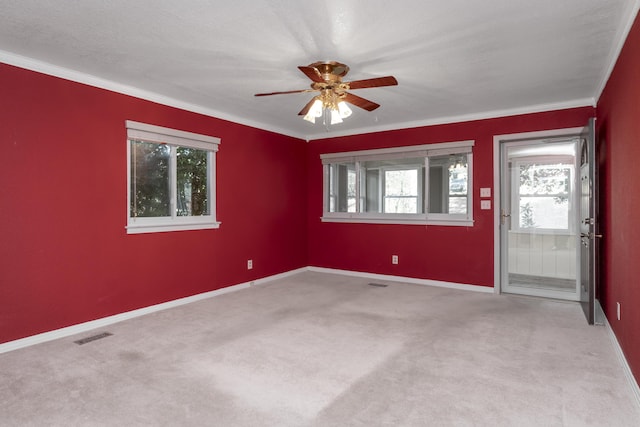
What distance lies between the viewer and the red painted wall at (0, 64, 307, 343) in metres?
2.97

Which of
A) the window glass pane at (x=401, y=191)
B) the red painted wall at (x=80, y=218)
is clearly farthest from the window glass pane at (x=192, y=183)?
the window glass pane at (x=401, y=191)

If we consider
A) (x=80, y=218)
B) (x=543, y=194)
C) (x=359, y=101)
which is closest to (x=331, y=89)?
(x=359, y=101)

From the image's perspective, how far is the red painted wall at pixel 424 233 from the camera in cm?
483

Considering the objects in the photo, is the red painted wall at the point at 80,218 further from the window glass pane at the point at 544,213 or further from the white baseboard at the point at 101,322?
the window glass pane at the point at 544,213

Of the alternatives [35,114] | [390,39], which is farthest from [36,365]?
[390,39]

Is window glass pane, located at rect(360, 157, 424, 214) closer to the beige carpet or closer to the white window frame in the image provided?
the beige carpet

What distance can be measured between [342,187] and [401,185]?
101 centimetres

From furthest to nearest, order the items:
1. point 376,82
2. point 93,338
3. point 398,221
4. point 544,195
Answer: point 398,221, point 544,195, point 93,338, point 376,82

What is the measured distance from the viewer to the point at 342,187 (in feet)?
20.5

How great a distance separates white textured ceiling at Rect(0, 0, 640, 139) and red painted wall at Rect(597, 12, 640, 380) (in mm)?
267

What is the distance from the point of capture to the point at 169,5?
223 cm

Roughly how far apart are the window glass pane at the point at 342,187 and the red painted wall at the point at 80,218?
1.89 meters

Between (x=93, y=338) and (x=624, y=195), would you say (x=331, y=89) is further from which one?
(x=93, y=338)

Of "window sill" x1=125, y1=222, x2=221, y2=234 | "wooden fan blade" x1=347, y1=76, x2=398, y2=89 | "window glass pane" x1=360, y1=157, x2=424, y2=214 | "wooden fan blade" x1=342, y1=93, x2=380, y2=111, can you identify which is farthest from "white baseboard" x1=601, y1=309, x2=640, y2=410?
"window sill" x1=125, y1=222, x2=221, y2=234
